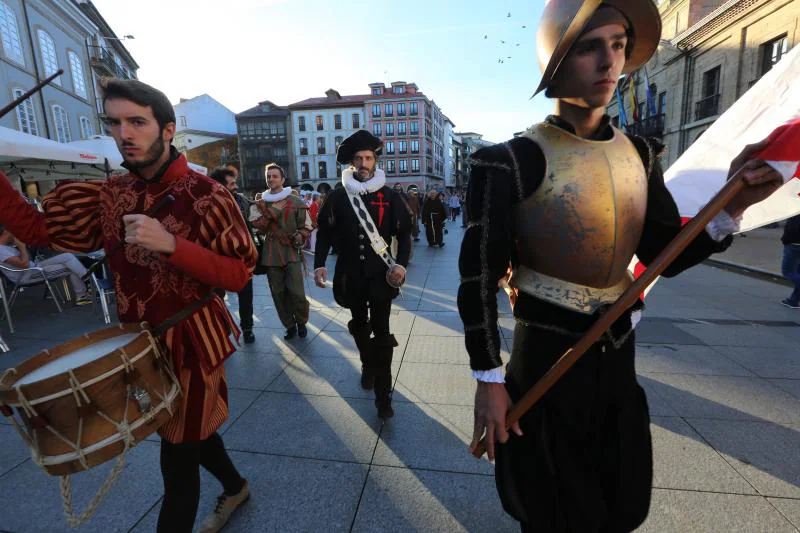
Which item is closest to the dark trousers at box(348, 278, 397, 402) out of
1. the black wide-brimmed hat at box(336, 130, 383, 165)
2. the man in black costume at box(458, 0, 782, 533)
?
the black wide-brimmed hat at box(336, 130, 383, 165)

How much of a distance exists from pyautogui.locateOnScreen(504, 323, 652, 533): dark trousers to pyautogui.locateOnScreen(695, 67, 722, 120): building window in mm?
23268

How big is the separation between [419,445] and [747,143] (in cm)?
245

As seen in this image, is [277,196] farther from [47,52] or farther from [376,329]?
[47,52]

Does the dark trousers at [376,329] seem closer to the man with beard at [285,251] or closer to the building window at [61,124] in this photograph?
the man with beard at [285,251]

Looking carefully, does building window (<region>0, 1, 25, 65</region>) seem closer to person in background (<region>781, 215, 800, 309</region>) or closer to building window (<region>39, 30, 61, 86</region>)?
building window (<region>39, 30, 61, 86</region>)

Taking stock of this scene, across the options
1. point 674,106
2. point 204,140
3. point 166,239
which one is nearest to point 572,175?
point 166,239

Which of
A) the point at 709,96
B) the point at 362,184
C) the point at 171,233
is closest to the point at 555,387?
the point at 171,233

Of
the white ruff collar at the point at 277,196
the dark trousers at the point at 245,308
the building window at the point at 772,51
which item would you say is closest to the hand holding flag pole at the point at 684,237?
the dark trousers at the point at 245,308

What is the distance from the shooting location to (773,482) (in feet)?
7.23

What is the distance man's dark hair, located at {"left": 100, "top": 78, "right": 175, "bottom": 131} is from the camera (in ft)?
4.96

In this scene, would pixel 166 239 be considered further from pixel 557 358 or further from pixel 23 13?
pixel 23 13

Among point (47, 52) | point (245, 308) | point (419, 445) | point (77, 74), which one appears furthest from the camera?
point (77, 74)

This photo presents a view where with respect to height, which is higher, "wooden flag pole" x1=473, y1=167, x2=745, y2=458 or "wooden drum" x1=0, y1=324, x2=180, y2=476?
"wooden flag pole" x1=473, y1=167, x2=745, y2=458

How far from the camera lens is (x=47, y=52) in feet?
54.8
